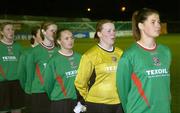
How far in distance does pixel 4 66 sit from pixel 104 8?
3196 inches

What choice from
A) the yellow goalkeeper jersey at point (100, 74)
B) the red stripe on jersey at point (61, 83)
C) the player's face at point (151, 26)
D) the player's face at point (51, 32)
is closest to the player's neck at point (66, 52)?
the red stripe on jersey at point (61, 83)

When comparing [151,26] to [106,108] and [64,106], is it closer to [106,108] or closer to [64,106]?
[106,108]

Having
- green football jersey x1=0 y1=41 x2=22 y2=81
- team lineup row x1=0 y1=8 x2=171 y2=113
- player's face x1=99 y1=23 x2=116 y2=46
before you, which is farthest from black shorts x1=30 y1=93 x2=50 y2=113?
player's face x1=99 y1=23 x2=116 y2=46

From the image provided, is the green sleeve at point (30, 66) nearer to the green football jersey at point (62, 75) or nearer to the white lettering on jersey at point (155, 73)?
the green football jersey at point (62, 75)

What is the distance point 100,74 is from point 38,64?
2.21 m

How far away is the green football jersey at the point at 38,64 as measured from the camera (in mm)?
7395

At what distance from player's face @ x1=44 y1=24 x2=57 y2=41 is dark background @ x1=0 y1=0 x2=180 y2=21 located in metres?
56.2

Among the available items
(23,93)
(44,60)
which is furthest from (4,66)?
(44,60)

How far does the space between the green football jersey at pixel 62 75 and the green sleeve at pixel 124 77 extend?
5.78 feet

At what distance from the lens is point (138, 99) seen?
441 cm

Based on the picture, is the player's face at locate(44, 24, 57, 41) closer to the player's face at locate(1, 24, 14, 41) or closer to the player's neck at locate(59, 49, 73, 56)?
the player's neck at locate(59, 49, 73, 56)

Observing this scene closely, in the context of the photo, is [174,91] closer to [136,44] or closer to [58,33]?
[58,33]

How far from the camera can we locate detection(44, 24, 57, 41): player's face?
706 centimetres

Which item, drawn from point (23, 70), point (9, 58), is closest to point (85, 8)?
point (9, 58)
